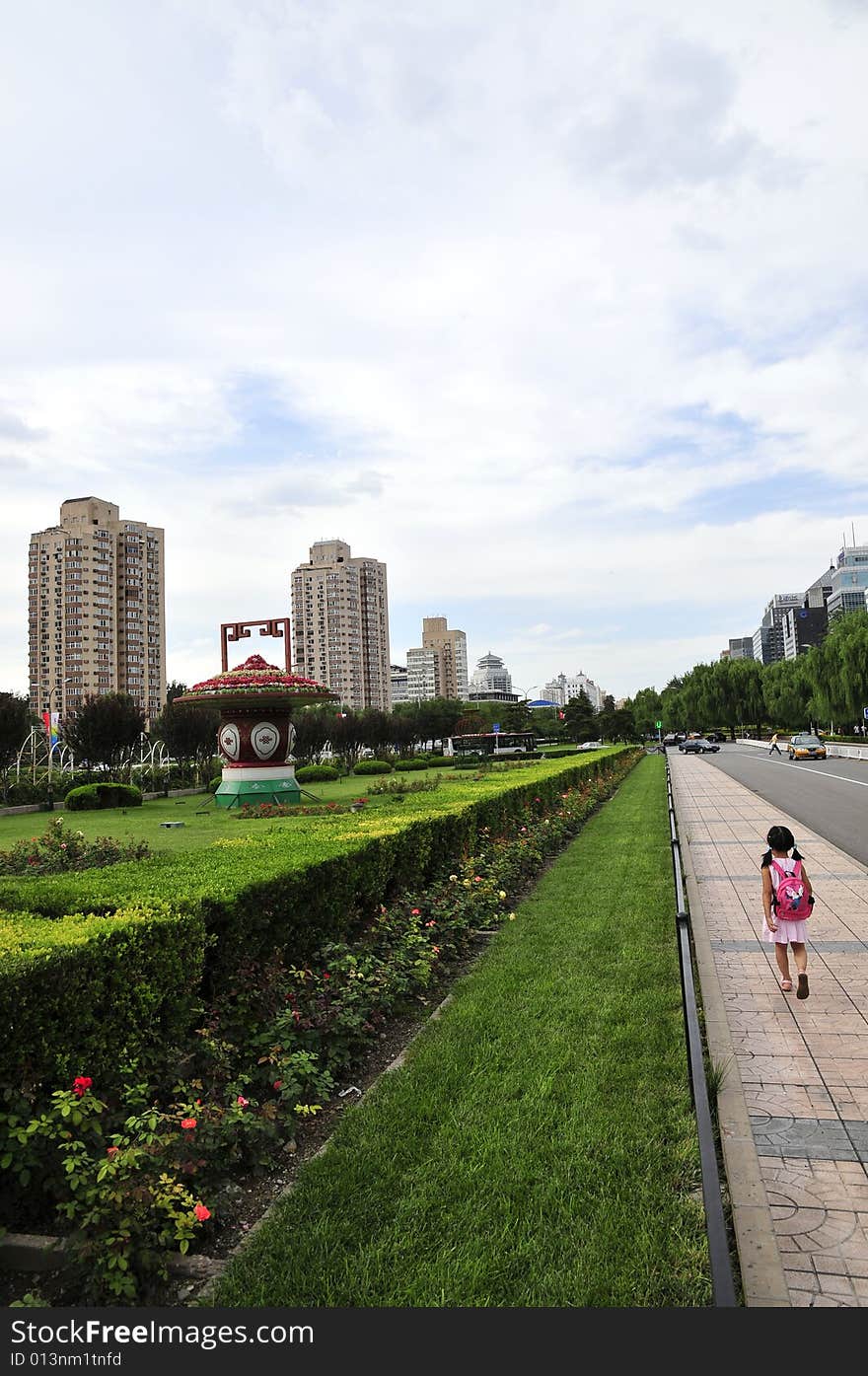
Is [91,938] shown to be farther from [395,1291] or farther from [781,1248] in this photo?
[781,1248]

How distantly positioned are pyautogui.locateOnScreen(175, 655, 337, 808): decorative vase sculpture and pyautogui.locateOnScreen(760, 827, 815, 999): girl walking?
17.4m

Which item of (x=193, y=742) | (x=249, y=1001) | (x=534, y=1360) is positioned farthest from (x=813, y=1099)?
(x=193, y=742)

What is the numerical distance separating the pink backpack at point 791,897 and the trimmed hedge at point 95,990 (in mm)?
4186

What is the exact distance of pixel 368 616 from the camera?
132m

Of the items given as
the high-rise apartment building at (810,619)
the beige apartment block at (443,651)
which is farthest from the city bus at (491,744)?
the beige apartment block at (443,651)

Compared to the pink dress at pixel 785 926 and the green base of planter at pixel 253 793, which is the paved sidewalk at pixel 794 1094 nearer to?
the pink dress at pixel 785 926

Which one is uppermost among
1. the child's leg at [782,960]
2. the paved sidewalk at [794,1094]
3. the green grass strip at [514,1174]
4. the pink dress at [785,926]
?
the pink dress at [785,926]

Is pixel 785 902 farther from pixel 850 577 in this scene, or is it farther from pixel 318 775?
pixel 850 577

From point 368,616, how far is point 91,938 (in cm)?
12967

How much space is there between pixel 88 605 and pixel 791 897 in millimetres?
99092

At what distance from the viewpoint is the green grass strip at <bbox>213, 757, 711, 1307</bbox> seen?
276 centimetres

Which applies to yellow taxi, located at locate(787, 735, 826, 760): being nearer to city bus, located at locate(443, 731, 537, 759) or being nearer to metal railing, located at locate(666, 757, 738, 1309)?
city bus, located at locate(443, 731, 537, 759)

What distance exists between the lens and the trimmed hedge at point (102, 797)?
24.1m

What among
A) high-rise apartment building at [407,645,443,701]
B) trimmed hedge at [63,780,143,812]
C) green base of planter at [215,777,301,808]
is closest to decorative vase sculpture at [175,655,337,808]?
green base of planter at [215,777,301,808]
